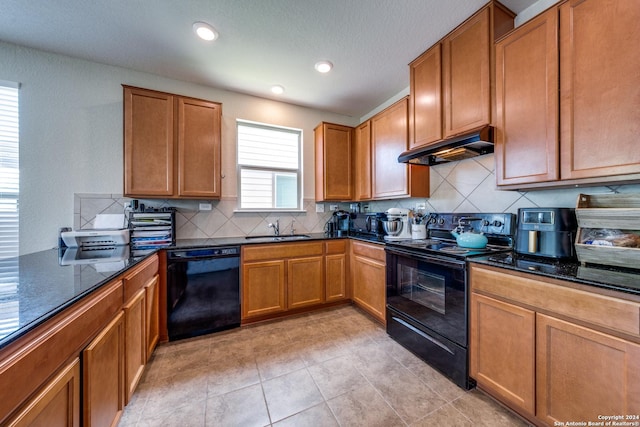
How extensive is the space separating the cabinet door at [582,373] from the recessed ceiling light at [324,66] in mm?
2551

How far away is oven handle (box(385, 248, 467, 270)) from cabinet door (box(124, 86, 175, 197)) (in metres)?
2.28

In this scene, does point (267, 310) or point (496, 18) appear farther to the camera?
point (267, 310)

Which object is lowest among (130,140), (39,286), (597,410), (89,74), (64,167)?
(597,410)

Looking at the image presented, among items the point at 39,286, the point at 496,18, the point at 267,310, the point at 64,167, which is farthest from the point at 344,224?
the point at 64,167

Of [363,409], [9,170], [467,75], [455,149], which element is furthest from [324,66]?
[9,170]

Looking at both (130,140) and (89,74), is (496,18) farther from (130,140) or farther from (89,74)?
(89,74)

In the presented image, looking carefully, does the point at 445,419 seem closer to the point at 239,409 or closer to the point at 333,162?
the point at 239,409

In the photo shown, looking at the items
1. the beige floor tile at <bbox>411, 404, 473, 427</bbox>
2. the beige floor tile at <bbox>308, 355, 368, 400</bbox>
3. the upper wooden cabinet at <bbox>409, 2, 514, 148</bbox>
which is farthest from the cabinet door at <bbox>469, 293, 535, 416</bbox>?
the upper wooden cabinet at <bbox>409, 2, 514, 148</bbox>

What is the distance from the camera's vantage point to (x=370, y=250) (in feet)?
8.32

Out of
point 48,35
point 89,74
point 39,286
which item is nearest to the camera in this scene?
point 39,286

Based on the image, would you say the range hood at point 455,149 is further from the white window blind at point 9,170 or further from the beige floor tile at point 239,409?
the white window blind at point 9,170

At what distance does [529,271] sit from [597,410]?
1.97 feet

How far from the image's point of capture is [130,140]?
2.21 metres

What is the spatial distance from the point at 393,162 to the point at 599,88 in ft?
5.07
